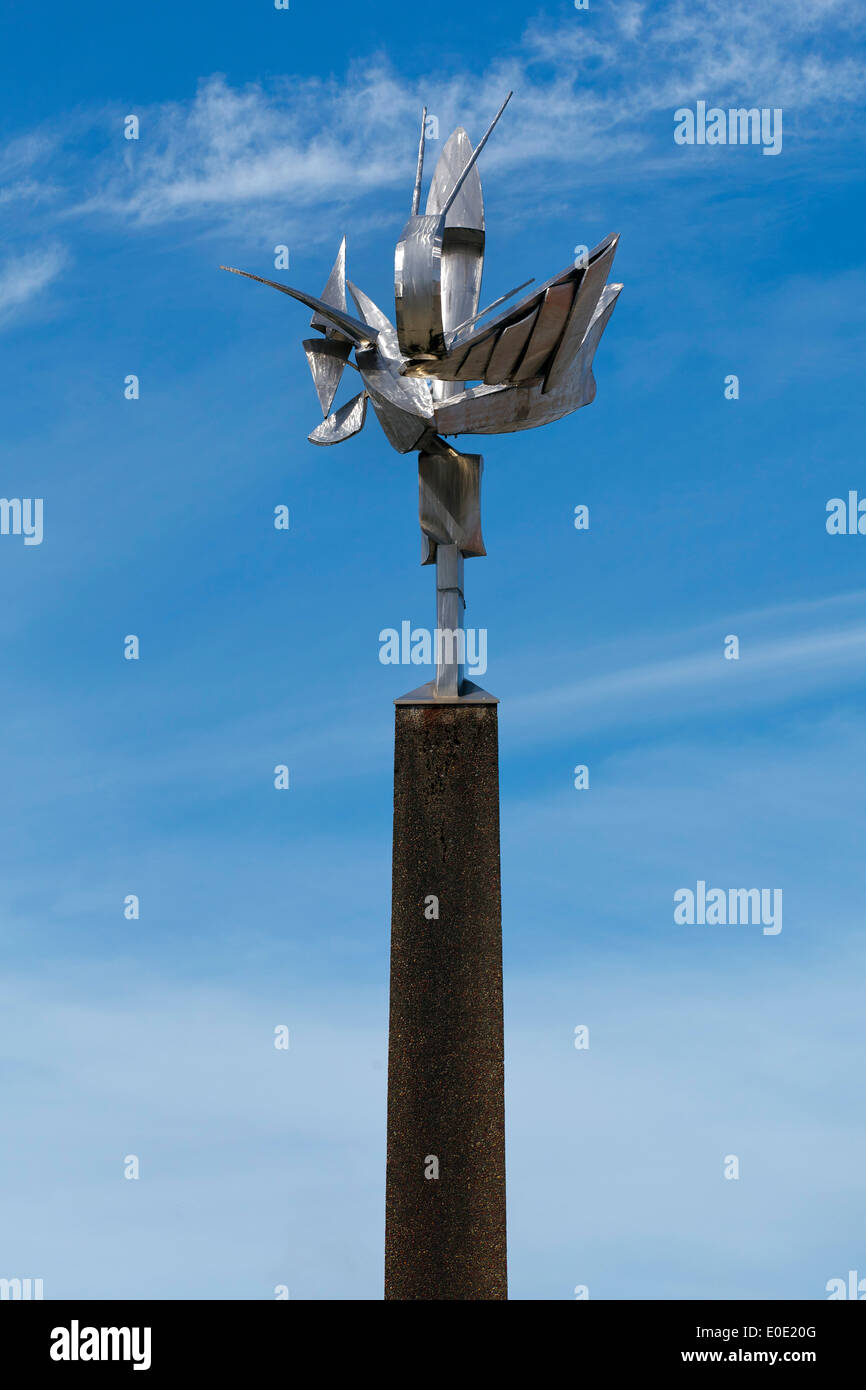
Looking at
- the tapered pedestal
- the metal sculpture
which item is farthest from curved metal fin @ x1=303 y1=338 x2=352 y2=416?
the tapered pedestal

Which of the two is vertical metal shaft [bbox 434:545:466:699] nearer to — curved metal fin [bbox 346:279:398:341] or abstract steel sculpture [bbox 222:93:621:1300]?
abstract steel sculpture [bbox 222:93:621:1300]

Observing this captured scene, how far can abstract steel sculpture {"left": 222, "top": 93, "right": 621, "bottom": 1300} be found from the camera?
1105cm

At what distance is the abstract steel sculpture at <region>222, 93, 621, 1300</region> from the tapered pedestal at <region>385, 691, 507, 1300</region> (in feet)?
0.04

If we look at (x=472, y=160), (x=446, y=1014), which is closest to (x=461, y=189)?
(x=472, y=160)

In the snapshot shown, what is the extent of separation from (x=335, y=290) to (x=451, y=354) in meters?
1.83

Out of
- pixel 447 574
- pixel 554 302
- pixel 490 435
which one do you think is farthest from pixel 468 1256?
pixel 554 302

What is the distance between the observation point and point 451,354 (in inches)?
436

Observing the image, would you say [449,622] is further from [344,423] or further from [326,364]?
Result: [326,364]

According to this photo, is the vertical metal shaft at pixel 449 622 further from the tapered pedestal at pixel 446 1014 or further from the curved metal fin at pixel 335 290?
the curved metal fin at pixel 335 290

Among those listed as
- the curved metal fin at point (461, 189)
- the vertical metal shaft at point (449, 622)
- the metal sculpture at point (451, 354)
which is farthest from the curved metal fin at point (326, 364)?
the vertical metal shaft at point (449, 622)

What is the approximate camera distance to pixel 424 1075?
11.2 meters
